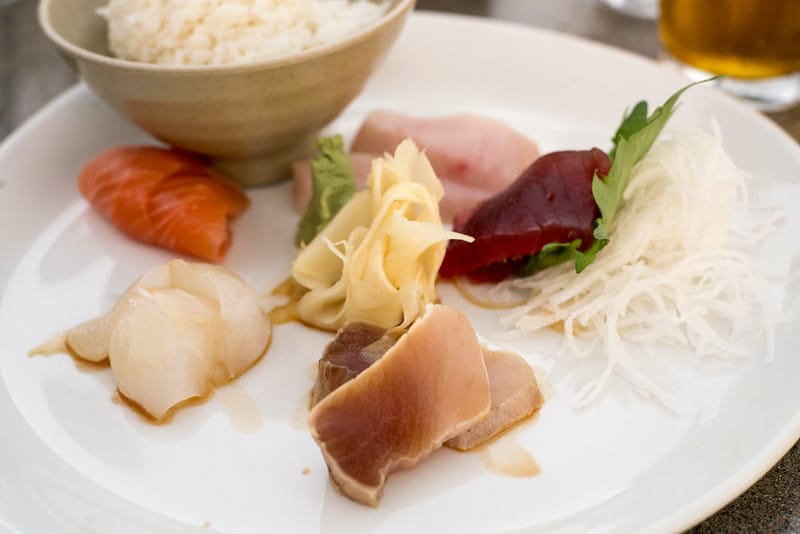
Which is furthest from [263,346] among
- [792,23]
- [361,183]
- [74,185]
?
[792,23]

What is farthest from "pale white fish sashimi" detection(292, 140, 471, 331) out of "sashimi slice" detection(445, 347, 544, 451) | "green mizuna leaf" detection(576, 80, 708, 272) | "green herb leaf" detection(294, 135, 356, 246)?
"green mizuna leaf" detection(576, 80, 708, 272)

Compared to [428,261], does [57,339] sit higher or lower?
lower

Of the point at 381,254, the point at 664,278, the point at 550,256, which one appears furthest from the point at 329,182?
the point at 664,278

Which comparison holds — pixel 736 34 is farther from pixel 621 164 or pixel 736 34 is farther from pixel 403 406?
pixel 403 406

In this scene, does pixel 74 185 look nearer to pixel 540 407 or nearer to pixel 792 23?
pixel 540 407

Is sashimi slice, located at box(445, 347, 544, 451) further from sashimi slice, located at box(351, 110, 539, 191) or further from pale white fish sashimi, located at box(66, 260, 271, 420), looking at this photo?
sashimi slice, located at box(351, 110, 539, 191)

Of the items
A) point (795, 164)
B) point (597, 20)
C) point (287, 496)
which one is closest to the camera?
point (287, 496)
